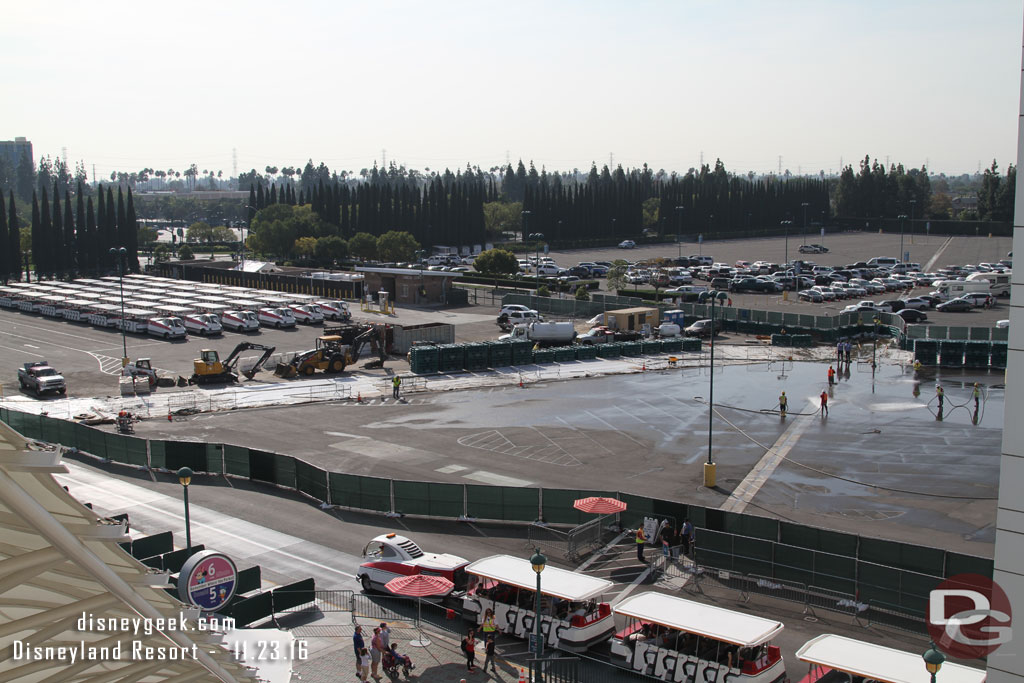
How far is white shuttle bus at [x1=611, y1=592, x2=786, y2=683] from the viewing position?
17891 millimetres

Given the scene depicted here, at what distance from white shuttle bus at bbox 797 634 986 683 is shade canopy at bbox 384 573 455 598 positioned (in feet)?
26.8

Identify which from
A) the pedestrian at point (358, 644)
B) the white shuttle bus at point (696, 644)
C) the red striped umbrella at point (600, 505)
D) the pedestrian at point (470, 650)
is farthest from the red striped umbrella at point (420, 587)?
the red striped umbrella at point (600, 505)

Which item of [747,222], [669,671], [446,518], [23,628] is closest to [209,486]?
[446,518]

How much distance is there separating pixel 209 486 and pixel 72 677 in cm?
2788

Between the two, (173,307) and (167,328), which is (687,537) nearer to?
(167,328)

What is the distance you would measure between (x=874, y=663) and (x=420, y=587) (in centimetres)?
987

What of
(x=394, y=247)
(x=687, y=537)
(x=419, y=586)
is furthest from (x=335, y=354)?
(x=394, y=247)

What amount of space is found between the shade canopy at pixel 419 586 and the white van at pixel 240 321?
51395mm

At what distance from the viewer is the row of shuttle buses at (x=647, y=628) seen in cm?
1703

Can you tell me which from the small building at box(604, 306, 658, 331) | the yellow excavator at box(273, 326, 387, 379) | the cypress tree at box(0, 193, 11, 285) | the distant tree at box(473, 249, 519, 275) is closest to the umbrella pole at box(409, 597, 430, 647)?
the yellow excavator at box(273, 326, 387, 379)

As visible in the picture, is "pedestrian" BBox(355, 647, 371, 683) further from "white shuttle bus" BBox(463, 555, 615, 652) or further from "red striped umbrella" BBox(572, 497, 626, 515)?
"red striped umbrella" BBox(572, 497, 626, 515)

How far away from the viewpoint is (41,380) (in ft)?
158

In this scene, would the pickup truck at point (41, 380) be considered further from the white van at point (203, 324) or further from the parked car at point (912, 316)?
the parked car at point (912, 316)

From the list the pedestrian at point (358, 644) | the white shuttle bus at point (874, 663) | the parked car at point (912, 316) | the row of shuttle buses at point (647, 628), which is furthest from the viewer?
the parked car at point (912, 316)
